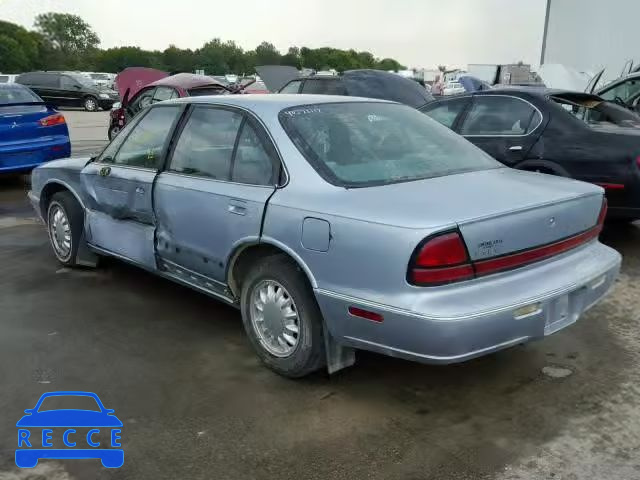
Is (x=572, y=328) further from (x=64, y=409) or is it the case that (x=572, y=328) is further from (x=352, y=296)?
(x=64, y=409)

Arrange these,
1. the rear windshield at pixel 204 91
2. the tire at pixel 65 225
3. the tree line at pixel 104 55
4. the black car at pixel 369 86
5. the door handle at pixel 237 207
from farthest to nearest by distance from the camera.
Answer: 1. the tree line at pixel 104 55
2. the rear windshield at pixel 204 91
3. the black car at pixel 369 86
4. the tire at pixel 65 225
5. the door handle at pixel 237 207

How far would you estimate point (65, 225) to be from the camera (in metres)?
5.21

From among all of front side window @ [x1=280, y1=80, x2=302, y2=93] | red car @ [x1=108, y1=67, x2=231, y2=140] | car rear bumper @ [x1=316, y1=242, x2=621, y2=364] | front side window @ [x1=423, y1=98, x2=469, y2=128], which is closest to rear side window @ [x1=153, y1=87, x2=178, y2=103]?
red car @ [x1=108, y1=67, x2=231, y2=140]

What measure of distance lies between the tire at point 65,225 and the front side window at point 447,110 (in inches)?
143

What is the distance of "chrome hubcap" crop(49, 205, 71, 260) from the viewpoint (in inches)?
205

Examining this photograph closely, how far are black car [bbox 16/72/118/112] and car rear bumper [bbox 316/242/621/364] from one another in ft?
86.6

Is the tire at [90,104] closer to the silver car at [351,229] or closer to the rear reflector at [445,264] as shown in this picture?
the silver car at [351,229]

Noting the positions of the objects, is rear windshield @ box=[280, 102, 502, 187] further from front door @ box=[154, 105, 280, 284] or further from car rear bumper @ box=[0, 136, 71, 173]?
car rear bumper @ box=[0, 136, 71, 173]

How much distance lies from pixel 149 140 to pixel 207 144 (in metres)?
0.68

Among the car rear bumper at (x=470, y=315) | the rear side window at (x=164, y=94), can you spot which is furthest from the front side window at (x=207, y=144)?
the rear side window at (x=164, y=94)

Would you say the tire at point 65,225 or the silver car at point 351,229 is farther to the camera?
the tire at point 65,225

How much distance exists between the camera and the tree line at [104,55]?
157 ft

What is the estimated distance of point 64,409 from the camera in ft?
10.3

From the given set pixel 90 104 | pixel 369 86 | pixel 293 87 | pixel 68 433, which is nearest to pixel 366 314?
pixel 68 433
